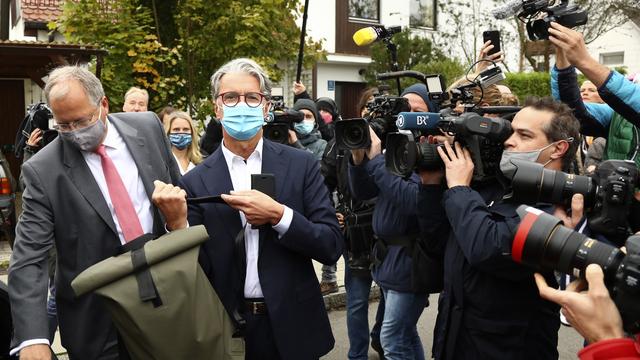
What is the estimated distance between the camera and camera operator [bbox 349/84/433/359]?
364 cm

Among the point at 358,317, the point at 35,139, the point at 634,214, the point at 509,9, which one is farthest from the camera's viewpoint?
the point at 35,139

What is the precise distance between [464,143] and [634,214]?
0.74 metres

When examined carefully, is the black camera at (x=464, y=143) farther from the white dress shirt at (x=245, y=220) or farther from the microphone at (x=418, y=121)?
the white dress shirt at (x=245, y=220)

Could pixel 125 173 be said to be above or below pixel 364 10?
below

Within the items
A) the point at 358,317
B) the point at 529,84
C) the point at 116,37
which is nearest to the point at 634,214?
the point at 358,317

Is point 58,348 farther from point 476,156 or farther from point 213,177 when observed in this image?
point 476,156

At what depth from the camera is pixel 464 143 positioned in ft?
8.93

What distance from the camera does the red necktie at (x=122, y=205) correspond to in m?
2.76

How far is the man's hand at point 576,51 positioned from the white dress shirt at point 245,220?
145 centimetres

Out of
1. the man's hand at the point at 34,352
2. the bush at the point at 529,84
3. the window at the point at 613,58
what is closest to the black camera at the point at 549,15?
the man's hand at the point at 34,352

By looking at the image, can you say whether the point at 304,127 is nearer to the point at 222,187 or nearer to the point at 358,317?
the point at 358,317

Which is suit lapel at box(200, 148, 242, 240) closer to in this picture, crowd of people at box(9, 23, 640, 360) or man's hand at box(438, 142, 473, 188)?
crowd of people at box(9, 23, 640, 360)

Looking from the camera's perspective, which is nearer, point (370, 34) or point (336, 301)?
point (370, 34)

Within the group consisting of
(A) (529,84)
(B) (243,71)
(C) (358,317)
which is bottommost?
(C) (358,317)
